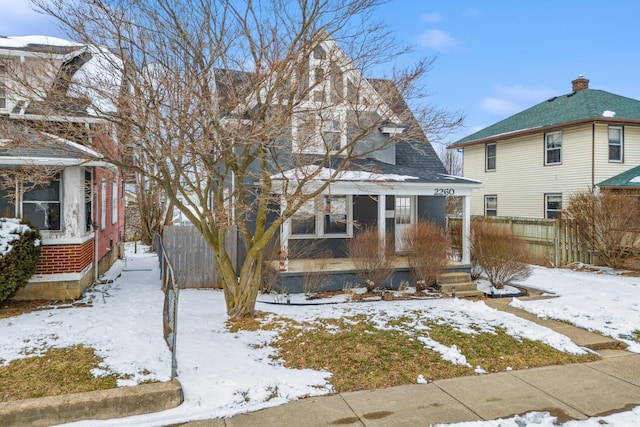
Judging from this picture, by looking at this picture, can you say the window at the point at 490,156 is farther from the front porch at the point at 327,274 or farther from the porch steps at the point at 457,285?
the porch steps at the point at 457,285

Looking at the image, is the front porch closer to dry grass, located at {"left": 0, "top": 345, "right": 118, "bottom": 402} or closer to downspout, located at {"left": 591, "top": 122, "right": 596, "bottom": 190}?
dry grass, located at {"left": 0, "top": 345, "right": 118, "bottom": 402}

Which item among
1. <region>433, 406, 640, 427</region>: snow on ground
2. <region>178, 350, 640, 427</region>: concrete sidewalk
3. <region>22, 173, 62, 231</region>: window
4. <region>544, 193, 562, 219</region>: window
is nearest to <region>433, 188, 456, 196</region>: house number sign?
<region>178, 350, 640, 427</region>: concrete sidewalk

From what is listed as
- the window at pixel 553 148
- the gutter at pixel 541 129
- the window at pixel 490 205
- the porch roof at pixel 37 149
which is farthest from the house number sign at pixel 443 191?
the window at pixel 490 205

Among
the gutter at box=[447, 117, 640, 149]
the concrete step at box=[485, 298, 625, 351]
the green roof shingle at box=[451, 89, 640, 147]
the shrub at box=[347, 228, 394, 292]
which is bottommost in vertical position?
the concrete step at box=[485, 298, 625, 351]

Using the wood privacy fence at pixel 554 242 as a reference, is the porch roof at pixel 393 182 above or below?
above

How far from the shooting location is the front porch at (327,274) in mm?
9742

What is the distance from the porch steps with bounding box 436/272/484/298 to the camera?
9.78m

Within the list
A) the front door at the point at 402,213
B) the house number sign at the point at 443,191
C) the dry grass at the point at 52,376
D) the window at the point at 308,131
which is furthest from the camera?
the front door at the point at 402,213

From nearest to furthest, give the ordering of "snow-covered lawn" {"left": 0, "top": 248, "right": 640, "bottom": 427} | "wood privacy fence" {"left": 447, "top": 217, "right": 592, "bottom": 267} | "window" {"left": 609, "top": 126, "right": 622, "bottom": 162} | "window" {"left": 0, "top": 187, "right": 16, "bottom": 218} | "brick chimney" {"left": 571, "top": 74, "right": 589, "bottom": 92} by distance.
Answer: "snow-covered lawn" {"left": 0, "top": 248, "right": 640, "bottom": 427}, "window" {"left": 0, "top": 187, "right": 16, "bottom": 218}, "wood privacy fence" {"left": 447, "top": 217, "right": 592, "bottom": 267}, "window" {"left": 609, "top": 126, "right": 622, "bottom": 162}, "brick chimney" {"left": 571, "top": 74, "right": 589, "bottom": 92}

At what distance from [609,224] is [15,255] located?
14.8m

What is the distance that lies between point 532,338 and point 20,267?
27.7 ft

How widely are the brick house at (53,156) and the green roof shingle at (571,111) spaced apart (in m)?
17.1

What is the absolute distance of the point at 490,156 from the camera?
21.6 meters

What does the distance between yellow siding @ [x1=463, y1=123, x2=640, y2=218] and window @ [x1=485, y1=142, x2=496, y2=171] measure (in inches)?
9.7
